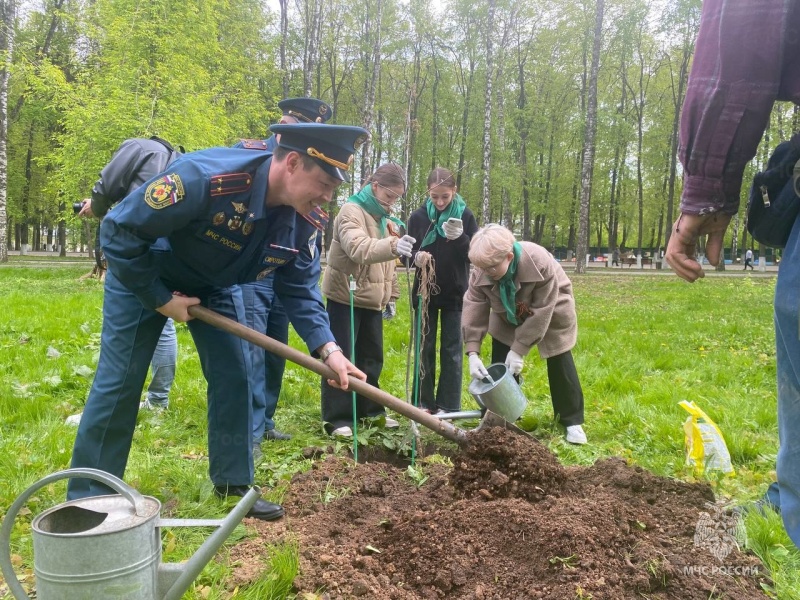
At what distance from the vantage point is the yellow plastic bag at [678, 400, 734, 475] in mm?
3346

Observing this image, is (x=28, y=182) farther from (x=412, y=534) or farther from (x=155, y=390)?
(x=412, y=534)

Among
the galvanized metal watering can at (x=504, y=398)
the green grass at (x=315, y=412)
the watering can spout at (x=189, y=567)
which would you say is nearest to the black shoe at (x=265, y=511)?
the green grass at (x=315, y=412)

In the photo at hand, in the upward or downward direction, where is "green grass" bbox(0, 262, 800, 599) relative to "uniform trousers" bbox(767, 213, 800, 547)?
downward

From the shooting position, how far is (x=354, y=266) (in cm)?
429

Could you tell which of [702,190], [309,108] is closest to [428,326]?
[309,108]

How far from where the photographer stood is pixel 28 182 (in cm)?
2814

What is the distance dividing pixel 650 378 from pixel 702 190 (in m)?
4.37

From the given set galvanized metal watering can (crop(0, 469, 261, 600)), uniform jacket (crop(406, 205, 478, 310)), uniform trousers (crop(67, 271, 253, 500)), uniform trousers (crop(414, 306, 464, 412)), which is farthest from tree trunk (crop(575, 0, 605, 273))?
galvanized metal watering can (crop(0, 469, 261, 600))

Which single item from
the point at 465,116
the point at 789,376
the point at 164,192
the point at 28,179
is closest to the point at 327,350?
the point at 164,192

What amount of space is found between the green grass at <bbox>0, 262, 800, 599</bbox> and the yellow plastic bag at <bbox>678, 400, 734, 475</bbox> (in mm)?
77

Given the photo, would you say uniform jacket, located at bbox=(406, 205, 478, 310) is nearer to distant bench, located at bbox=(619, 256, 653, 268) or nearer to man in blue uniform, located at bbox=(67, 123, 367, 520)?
man in blue uniform, located at bbox=(67, 123, 367, 520)

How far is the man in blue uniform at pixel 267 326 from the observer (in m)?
3.71

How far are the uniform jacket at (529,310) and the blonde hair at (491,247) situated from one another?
8.4 inches

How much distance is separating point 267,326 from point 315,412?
3.36 feet
